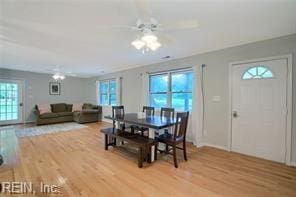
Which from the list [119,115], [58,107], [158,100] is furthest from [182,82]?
[58,107]

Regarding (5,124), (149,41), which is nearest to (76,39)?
(149,41)

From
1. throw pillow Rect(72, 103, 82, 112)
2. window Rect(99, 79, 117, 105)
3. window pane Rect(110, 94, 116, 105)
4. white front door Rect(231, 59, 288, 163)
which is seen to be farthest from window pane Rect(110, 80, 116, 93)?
white front door Rect(231, 59, 288, 163)

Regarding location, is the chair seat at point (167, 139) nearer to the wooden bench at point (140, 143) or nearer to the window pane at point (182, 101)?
Answer: the wooden bench at point (140, 143)

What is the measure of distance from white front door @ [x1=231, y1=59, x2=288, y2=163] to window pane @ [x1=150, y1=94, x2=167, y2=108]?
85.8 inches

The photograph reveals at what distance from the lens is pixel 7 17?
7.72 ft

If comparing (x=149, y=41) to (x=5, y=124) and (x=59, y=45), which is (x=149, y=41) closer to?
(x=59, y=45)

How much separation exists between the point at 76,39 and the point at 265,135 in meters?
4.30

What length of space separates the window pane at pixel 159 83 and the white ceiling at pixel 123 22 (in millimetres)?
1657

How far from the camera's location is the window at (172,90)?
4773mm

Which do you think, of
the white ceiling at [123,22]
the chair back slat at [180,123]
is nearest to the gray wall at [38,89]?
the white ceiling at [123,22]

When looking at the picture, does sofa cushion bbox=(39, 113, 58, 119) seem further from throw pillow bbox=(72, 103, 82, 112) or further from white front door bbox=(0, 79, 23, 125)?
white front door bbox=(0, 79, 23, 125)

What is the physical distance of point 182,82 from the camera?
4.91 meters

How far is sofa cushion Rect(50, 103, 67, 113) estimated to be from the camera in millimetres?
7781

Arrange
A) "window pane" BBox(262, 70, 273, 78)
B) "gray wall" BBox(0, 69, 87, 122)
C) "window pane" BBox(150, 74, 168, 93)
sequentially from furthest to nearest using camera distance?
"gray wall" BBox(0, 69, 87, 122) → "window pane" BBox(150, 74, 168, 93) → "window pane" BBox(262, 70, 273, 78)
